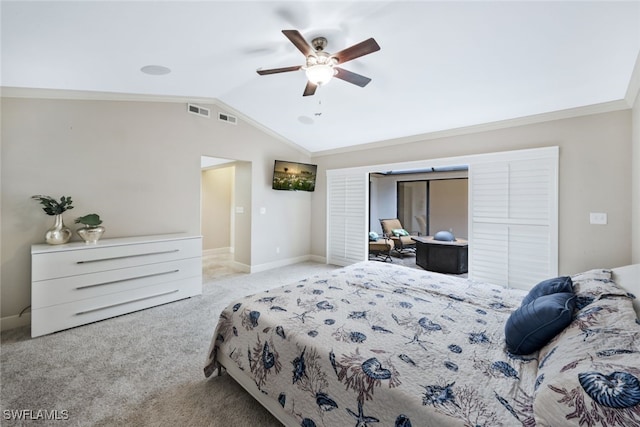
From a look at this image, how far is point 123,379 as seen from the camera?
206 cm

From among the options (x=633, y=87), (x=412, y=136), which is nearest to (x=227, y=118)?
(x=412, y=136)

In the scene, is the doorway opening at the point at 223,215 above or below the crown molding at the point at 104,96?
below

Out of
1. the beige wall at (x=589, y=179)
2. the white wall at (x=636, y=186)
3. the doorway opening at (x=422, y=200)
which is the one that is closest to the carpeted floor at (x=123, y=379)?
the white wall at (x=636, y=186)

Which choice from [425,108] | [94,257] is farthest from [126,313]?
[425,108]

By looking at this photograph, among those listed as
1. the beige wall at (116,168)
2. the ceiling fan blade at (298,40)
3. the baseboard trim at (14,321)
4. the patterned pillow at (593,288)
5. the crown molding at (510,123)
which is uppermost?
the ceiling fan blade at (298,40)

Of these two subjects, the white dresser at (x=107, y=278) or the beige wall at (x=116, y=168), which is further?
the beige wall at (x=116, y=168)

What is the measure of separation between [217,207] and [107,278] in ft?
12.5

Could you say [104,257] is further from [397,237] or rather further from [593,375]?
[397,237]

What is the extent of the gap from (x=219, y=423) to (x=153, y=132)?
3.76 metres

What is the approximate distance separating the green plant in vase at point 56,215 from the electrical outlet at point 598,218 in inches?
243

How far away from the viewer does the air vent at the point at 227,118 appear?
14.8 ft

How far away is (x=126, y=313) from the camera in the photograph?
3.20 metres

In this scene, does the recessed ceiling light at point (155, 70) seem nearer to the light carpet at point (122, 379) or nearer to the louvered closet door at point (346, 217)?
the light carpet at point (122, 379)

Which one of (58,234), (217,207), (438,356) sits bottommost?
(438,356)
